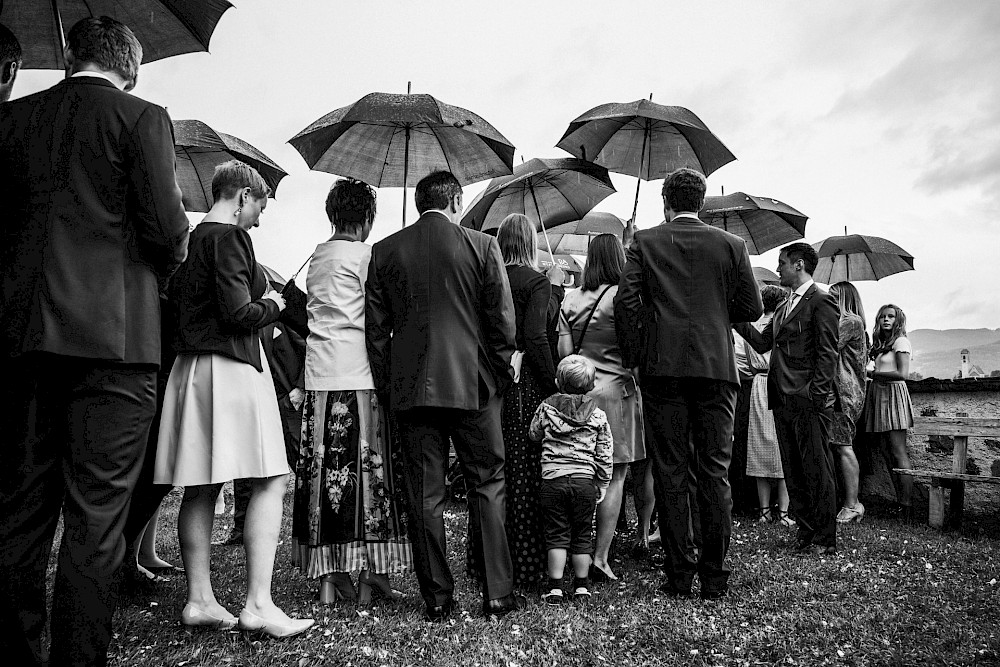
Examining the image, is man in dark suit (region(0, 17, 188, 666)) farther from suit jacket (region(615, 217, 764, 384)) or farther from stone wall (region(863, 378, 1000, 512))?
stone wall (region(863, 378, 1000, 512))

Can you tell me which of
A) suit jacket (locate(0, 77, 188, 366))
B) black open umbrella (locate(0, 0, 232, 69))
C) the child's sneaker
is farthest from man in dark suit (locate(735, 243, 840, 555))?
suit jacket (locate(0, 77, 188, 366))

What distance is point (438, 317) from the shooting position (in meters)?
3.66

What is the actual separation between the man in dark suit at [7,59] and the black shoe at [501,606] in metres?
2.94

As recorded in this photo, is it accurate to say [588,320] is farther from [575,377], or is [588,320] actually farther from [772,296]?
[772,296]

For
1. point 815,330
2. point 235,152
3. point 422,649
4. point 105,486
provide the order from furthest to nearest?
1. point 235,152
2. point 815,330
3. point 422,649
4. point 105,486

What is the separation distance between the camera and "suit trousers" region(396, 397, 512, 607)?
358 centimetres

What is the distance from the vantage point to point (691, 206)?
14.4 feet

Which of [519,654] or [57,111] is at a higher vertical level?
[57,111]

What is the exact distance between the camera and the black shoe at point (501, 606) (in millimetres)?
3590

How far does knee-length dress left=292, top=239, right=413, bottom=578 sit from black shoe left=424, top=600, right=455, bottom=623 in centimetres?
30

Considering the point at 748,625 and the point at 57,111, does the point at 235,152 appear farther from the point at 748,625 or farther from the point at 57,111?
the point at 748,625

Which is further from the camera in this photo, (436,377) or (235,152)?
(235,152)

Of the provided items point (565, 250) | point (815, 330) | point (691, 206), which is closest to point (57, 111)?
point (691, 206)

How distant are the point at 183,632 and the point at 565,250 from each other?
760 centimetres
